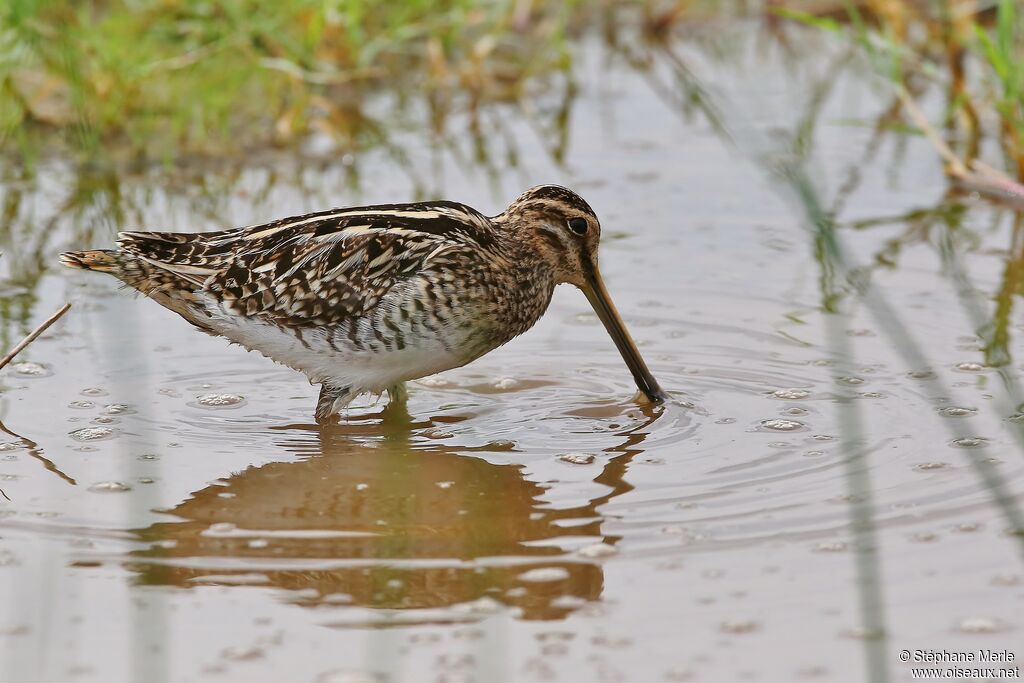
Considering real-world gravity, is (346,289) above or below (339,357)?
above

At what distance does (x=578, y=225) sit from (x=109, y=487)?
2174 mm

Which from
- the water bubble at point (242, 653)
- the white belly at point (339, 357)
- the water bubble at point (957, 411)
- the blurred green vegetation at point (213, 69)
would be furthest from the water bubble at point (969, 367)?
the blurred green vegetation at point (213, 69)

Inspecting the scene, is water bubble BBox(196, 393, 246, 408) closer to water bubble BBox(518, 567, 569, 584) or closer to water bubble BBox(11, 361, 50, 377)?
water bubble BBox(11, 361, 50, 377)

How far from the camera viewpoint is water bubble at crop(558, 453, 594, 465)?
5.49 metres

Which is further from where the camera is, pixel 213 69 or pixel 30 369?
pixel 213 69

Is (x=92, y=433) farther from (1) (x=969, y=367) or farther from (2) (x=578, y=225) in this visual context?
(1) (x=969, y=367)

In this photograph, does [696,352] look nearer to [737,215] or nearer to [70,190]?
[737,215]

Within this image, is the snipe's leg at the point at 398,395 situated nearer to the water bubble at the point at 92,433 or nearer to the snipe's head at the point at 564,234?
the snipe's head at the point at 564,234

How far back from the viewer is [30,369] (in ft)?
20.7

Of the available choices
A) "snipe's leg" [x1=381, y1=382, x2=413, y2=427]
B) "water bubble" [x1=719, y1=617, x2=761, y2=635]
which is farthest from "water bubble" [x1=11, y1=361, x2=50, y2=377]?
"water bubble" [x1=719, y1=617, x2=761, y2=635]

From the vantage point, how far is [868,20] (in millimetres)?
12391

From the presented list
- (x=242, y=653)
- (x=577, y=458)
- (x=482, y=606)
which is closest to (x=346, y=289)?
Answer: (x=577, y=458)

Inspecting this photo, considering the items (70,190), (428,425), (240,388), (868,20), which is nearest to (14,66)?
(70,190)

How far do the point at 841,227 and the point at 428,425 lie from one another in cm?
308
